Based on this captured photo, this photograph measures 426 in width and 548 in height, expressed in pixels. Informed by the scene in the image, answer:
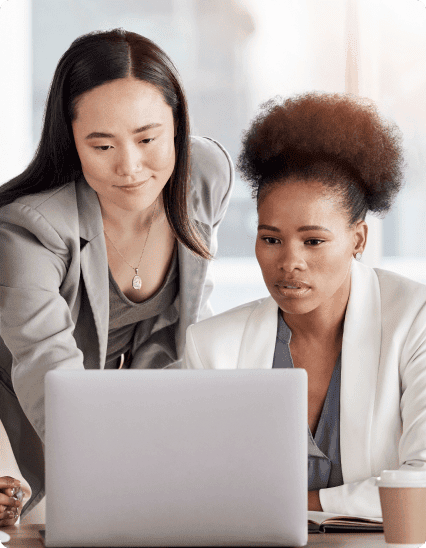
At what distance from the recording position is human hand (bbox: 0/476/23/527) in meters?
1.19

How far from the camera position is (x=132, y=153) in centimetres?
169

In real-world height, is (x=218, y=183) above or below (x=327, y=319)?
above

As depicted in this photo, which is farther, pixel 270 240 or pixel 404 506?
pixel 270 240

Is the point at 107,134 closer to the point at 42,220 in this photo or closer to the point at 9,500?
the point at 42,220

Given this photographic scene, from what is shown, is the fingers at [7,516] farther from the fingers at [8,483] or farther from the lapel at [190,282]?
the lapel at [190,282]

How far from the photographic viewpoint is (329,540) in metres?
1.02

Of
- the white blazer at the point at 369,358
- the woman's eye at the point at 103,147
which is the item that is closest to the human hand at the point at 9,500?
the white blazer at the point at 369,358

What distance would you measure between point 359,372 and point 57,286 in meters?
0.70

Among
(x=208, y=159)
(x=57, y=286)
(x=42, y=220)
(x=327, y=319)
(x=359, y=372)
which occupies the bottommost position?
(x=359, y=372)

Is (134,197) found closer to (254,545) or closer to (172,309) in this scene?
(172,309)

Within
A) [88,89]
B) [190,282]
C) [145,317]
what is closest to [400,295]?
[190,282]

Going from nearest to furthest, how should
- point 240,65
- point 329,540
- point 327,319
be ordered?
point 329,540
point 327,319
point 240,65

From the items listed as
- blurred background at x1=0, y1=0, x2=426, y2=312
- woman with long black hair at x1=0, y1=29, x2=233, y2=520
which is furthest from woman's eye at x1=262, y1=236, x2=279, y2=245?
blurred background at x1=0, y1=0, x2=426, y2=312

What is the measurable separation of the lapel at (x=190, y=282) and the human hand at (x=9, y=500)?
0.76 metres
